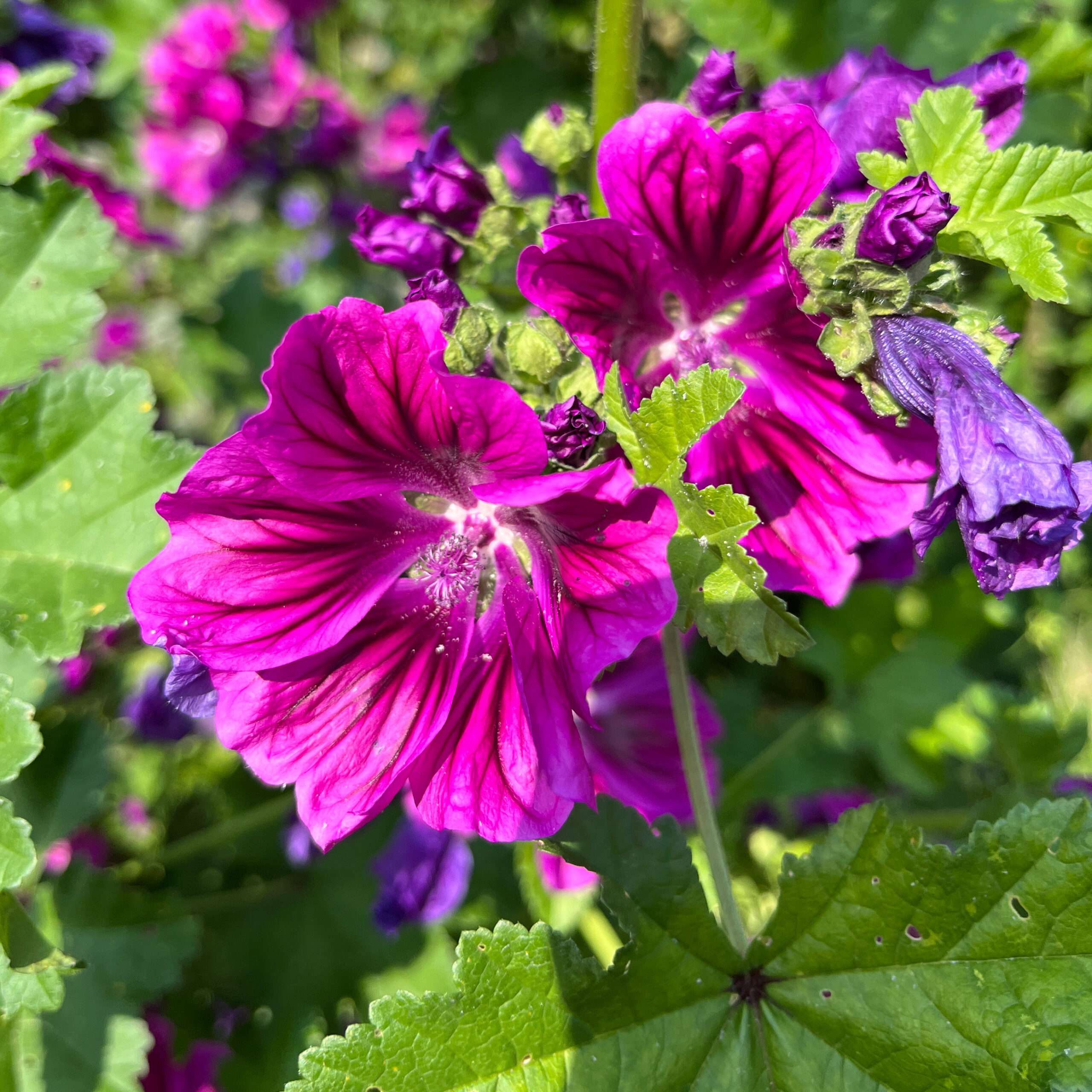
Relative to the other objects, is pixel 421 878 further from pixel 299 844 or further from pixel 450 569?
pixel 450 569

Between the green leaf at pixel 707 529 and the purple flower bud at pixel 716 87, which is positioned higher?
the purple flower bud at pixel 716 87

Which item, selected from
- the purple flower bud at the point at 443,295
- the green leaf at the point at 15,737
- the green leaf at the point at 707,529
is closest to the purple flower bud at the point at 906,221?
the green leaf at the point at 707,529

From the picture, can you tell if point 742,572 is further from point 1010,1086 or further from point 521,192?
point 521,192

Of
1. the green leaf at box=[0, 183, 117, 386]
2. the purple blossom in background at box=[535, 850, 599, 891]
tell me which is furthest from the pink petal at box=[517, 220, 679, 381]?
the purple blossom in background at box=[535, 850, 599, 891]

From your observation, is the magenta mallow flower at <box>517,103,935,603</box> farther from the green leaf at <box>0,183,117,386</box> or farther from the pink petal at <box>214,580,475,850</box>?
the green leaf at <box>0,183,117,386</box>

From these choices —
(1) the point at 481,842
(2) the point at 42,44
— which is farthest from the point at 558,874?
(2) the point at 42,44

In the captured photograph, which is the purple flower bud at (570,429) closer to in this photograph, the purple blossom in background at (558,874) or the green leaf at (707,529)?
the green leaf at (707,529)
